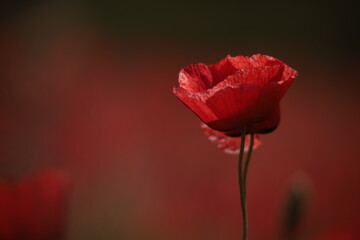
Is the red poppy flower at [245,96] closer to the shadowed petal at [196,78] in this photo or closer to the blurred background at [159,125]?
the shadowed petal at [196,78]

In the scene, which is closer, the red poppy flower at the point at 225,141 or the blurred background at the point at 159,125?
the red poppy flower at the point at 225,141

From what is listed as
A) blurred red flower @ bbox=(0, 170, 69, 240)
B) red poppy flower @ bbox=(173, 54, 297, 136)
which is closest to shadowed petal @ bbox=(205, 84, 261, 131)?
Answer: red poppy flower @ bbox=(173, 54, 297, 136)

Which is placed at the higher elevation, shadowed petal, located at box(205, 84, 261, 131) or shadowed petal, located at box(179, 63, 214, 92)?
shadowed petal, located at box(179, 63, 214, 92)

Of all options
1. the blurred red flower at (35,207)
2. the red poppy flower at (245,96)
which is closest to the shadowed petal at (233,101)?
the red poppy flower at (245,96)

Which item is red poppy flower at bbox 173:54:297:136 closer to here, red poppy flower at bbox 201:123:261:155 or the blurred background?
red poppy flower at bbox 201:123:261:155

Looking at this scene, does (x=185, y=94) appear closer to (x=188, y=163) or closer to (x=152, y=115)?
(x=188, y=163)

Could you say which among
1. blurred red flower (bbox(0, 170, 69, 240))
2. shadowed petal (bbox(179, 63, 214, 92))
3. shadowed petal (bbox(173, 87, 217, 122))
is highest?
shadowed petal (bbox(179, 63, 214, 92))

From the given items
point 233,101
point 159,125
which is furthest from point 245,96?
point 159,125

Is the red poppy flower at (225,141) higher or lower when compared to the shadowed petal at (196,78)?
lower
